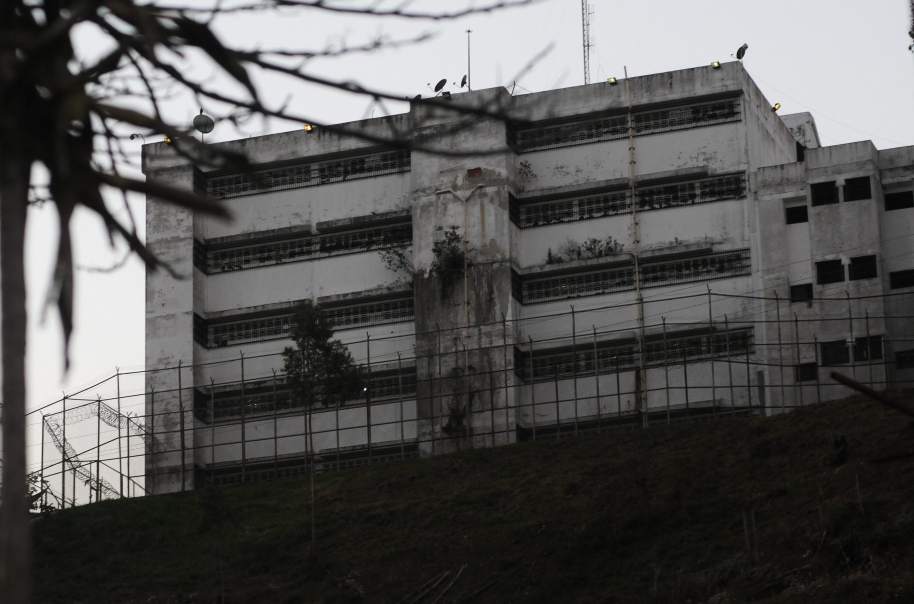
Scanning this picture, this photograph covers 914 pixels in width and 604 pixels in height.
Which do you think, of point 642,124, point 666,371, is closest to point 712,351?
point 666,371

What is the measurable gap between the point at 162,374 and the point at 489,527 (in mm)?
14303

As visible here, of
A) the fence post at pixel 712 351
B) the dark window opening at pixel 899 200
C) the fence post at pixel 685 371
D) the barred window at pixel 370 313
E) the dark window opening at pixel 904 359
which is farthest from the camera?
the barred window at pixel 370 313

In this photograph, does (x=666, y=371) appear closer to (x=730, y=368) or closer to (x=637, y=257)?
(x=730, y=368)

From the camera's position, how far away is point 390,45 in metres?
5.29

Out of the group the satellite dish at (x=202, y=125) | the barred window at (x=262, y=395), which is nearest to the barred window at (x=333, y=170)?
the barred window at (x=262, y=395)

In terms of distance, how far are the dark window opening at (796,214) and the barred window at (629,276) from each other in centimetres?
127

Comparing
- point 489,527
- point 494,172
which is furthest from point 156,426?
point 489,527

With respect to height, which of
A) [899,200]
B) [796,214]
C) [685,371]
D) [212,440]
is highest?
[899,200]

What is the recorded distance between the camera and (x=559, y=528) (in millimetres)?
29203

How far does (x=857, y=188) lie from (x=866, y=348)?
395cm

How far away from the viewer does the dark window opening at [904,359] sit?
37281mm

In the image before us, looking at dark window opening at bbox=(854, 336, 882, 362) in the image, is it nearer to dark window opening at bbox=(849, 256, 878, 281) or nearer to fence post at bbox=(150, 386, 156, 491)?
dark window opening at bbox=(849, 256, 878, 281)

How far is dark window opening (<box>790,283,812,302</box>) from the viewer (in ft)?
126

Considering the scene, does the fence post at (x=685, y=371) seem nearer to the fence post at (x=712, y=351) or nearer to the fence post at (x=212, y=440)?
the fence post at (x=712, y=351)
